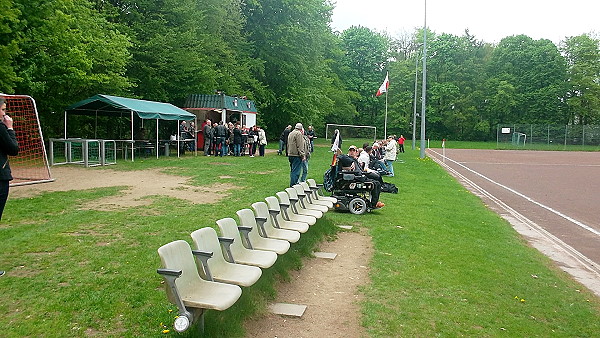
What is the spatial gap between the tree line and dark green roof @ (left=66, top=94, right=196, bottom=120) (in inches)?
38.2

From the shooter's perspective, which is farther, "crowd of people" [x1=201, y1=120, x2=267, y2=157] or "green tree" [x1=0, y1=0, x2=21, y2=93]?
"crowd of people" [x1=201, y1=120, x2=267, y2=157]

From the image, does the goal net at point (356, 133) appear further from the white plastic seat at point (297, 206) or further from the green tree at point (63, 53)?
the white plastic seat at point (297, 206)

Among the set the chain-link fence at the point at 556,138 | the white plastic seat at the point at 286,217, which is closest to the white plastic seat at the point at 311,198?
the white plastic seat at the point at 286,217

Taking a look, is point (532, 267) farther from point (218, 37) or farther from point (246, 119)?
point (218, 37)

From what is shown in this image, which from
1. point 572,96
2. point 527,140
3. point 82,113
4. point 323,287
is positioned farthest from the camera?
point 572,96

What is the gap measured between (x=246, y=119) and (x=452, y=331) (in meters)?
27.3

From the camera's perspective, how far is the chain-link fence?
199ft

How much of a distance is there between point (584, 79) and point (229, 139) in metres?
58.6

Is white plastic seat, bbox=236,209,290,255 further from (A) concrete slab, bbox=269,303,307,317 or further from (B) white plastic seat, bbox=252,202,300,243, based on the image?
(A) concrete slab, bbox=269,303,307,317

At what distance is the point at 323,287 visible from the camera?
6.23 metres

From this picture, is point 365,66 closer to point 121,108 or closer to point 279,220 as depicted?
point 121,108

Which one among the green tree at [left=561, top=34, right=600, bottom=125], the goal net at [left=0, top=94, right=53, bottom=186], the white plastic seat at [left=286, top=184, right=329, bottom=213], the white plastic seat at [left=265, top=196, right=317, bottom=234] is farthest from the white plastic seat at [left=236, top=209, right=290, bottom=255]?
the green tree at [left=561, top=34, right=600, bottom=125]

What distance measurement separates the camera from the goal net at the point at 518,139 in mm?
61125

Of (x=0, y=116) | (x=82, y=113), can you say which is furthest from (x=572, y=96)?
(x=0, y=116)
